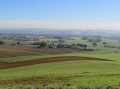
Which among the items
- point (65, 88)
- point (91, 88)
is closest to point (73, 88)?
point (65, 88)

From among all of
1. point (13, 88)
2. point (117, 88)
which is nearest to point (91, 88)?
point (117, 88)

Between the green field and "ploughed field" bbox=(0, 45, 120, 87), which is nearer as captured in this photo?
the green field

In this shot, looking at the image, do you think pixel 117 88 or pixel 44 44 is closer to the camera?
pixel 117 88

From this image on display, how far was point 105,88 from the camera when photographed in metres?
18.6

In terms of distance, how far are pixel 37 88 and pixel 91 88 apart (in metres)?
6.22

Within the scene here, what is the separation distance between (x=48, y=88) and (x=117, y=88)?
790 centimetres

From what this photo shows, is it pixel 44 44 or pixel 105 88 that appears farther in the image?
pixel 44 44

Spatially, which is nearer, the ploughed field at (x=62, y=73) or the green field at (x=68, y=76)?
the green field at (x=68, y=76)

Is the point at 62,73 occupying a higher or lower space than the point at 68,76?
lower

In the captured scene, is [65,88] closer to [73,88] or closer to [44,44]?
[73,88]

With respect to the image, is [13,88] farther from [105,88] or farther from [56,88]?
[105,88]

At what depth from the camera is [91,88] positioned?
18594mm

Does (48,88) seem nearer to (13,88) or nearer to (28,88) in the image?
(28,88)

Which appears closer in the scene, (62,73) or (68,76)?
(68,76)
